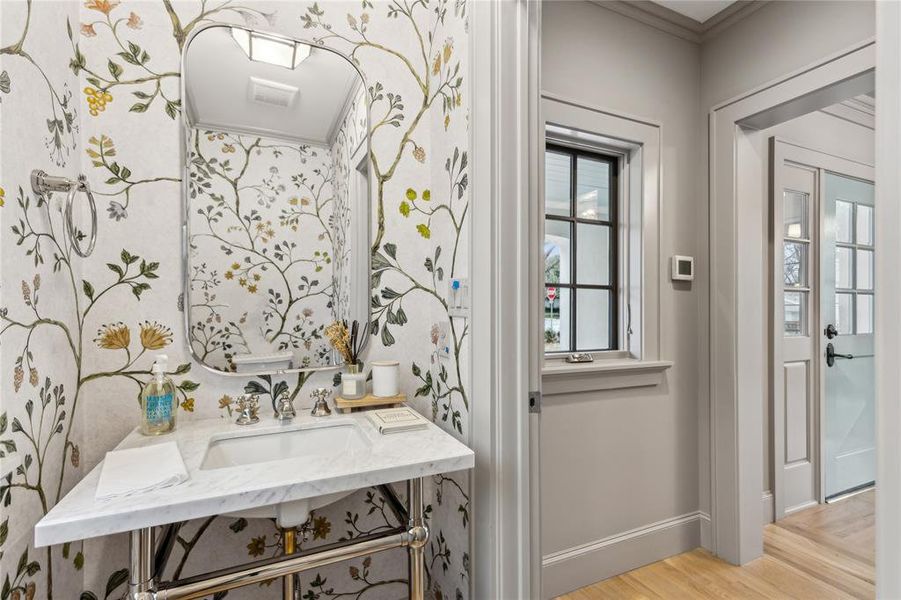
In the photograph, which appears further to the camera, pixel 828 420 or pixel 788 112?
pixel 828 420

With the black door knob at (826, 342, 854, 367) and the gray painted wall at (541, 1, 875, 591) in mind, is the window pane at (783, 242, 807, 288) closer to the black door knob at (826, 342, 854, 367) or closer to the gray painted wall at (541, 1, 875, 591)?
the black door knob at (826, 342, 854, 367)

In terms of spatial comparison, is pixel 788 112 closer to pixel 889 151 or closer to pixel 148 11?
pixel 889 151

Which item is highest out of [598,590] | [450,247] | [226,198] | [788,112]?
[788,112]

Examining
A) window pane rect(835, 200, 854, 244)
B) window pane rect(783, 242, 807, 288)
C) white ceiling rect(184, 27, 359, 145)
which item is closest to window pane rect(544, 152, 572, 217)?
white ceiling rect(184, 27, 359, 145)

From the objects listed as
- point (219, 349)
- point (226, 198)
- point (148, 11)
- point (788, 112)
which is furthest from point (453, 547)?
point (788, 112)

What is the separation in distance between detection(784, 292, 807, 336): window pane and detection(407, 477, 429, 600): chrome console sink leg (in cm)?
240

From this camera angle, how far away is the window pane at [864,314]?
9.12 feet

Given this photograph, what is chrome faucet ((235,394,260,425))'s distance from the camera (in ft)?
4.27

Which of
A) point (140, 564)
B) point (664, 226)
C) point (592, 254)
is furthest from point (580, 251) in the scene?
point (140, 564)

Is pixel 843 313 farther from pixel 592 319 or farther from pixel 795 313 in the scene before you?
pixel 592 319

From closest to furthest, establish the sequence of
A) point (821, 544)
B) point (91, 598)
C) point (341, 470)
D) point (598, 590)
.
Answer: point (341, 470) → point (91, 598) → point (598, 590) → point (821, 544)

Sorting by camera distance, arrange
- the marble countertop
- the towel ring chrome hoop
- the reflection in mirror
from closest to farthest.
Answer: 1. the marble countertop
2. the towel ring chrome hoop
3. the reflection in mirror

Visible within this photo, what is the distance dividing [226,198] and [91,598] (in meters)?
1.17

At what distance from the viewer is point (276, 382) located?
1.42m
